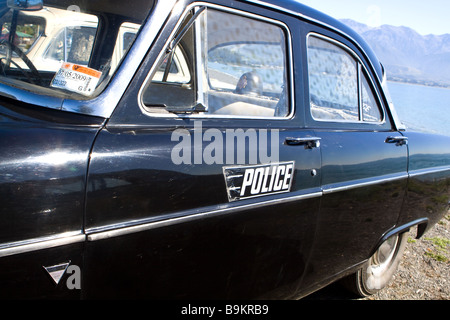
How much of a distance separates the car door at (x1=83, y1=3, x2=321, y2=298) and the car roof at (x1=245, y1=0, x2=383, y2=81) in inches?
2.3

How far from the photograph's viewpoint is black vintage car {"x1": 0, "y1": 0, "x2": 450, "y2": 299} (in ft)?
4.43

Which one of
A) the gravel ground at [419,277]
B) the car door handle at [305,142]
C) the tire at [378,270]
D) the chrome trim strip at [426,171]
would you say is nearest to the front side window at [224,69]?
the car door handle at [305,142]

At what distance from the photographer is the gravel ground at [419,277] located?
3.41 meters

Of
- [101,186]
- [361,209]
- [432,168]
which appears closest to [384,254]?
[432,168]

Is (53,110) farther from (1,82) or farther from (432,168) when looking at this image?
(432,168)

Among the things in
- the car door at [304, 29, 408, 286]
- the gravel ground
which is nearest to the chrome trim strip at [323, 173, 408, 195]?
the car door at [304, 29, 408, 286]

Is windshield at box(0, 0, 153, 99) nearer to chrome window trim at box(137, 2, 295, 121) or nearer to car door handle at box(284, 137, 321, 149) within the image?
chrome window trim at box(137, 2, 295, 121)

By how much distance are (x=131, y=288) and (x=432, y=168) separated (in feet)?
8.58

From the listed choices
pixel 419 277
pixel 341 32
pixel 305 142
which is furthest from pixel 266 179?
pixel 419 277

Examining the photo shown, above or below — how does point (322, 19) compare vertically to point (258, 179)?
above

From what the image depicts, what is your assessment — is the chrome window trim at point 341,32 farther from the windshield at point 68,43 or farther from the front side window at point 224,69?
→ the windshield at point 68,43

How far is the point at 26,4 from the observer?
214 centimetres

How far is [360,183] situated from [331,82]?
71cm

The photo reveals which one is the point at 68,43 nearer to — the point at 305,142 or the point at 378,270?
the point at 305,142
